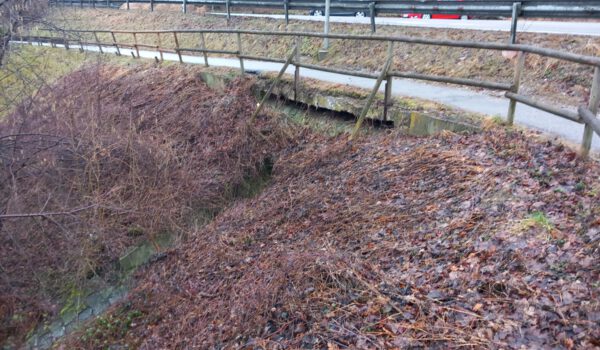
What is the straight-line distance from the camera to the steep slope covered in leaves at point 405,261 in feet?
11.8

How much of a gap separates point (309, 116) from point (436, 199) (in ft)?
16.3

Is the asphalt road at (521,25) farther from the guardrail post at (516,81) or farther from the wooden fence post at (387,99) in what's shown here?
the wooden fence post at (387,99)

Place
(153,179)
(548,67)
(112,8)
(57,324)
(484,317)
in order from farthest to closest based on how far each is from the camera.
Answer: (112,8) → (153,179) → (548,67) → (57,324) → (484,317)

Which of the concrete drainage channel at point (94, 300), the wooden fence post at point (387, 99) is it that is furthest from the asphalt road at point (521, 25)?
the concrete drainage channel at point (94, 300)

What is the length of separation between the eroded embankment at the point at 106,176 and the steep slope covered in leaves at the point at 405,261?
4.09ft

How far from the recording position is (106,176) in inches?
380

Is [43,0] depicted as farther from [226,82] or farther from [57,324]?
[57,324]

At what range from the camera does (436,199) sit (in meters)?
5.57

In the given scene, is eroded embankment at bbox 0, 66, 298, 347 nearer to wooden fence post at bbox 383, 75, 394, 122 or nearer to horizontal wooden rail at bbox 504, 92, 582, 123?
wooden fence post at bbox 383, 75, 394, 122

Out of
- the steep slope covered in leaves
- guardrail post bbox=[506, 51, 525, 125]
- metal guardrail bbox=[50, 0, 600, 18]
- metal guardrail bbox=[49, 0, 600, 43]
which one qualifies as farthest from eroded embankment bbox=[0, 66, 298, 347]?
guardrail post bbox=[506, 51, 525, 125]

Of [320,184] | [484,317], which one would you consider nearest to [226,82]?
[320,184]

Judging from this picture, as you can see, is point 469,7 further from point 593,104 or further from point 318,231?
point 318,231

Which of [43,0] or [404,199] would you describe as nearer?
[404,199]

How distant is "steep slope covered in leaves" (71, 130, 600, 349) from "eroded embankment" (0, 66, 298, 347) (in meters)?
1.25
